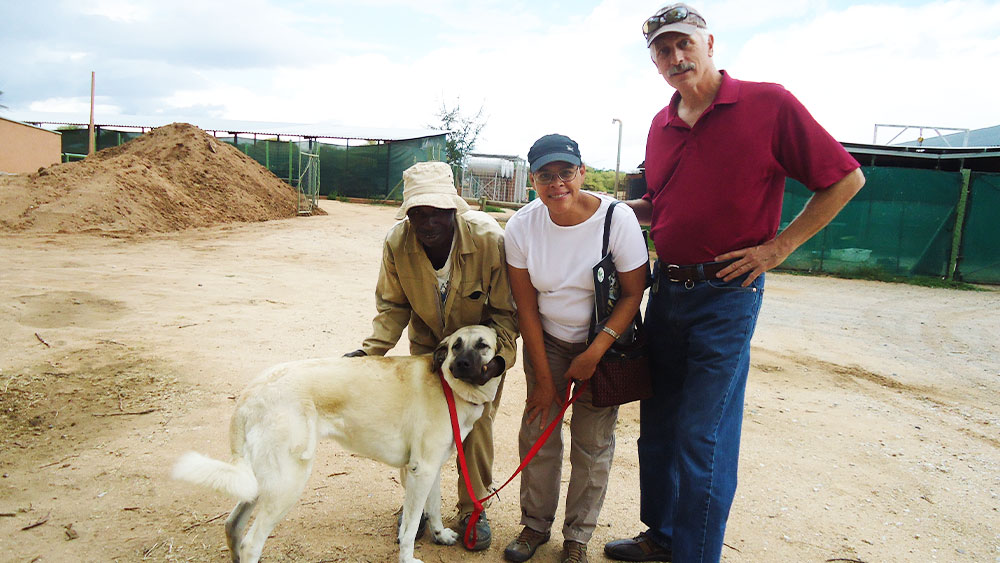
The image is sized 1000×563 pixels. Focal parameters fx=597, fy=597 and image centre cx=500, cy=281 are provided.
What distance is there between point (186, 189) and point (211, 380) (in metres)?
13.7

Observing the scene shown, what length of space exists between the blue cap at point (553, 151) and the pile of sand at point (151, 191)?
44.9 feet

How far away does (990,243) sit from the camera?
13414mm

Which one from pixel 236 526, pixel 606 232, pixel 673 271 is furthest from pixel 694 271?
pixel 236 526

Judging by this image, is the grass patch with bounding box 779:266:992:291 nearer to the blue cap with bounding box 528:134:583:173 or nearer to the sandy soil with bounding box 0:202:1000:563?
the sandy soil with bounding box 0:202:1000:563

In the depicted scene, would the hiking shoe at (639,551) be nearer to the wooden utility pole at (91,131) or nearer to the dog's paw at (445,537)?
the dog's paw at (445,537)

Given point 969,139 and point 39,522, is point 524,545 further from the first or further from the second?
point 969,139

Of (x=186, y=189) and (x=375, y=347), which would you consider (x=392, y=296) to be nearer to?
(x=375, y=347)

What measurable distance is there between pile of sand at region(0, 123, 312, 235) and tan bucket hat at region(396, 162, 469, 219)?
13.1 m

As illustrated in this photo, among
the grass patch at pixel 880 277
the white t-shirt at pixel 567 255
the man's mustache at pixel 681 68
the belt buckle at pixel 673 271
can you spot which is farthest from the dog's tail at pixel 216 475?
the grass patch at pixel 880 277

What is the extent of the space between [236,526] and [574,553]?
1.60 meters

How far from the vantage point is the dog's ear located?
2855mm

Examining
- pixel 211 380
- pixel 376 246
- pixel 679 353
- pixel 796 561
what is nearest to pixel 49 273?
pixel 211 380

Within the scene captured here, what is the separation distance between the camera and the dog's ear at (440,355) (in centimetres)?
286

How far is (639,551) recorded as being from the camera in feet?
10.1
